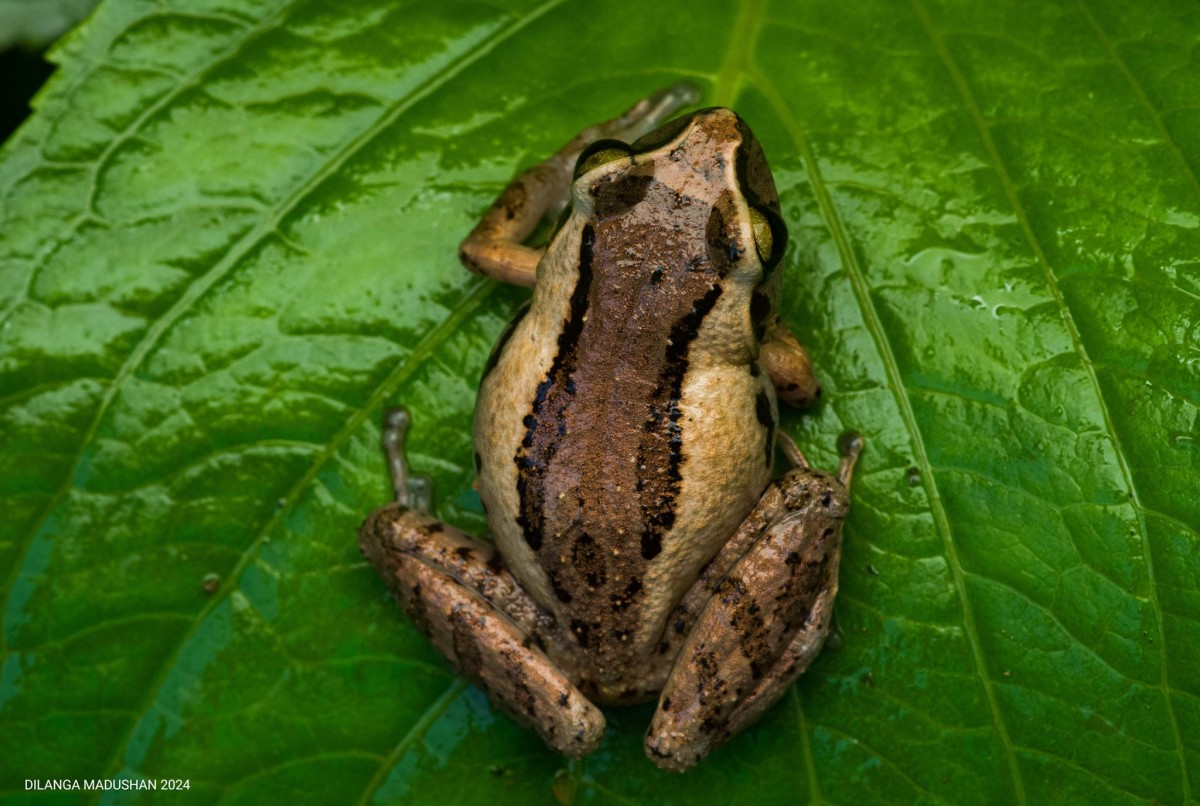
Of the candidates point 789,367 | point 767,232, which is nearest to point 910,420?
point 789,367

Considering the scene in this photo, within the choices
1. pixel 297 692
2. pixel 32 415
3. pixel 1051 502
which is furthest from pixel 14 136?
pixel 1051 502

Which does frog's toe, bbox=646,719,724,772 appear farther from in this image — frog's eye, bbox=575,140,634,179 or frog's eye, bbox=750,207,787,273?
frog's eye, bbox=575,140,634,179

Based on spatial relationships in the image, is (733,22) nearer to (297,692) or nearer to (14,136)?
(14,136)

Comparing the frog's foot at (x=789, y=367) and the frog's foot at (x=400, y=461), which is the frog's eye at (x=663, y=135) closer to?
the frog's foot at (x=789, y=367)

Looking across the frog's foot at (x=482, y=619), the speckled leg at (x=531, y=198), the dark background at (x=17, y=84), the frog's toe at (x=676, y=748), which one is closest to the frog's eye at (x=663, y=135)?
the speckled leg at (x=531, y=198)

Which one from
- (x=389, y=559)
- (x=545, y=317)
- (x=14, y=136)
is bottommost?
(x=389, y=559)

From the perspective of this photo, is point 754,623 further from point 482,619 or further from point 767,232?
point 767,232
